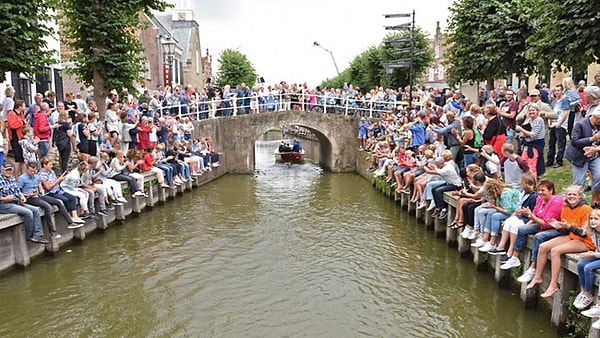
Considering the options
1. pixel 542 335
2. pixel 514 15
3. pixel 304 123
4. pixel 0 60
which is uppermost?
pixel 514 15

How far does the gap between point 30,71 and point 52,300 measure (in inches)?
234

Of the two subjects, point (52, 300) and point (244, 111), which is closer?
point (52, 300)

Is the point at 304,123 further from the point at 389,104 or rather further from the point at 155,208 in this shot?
the point at 155,208

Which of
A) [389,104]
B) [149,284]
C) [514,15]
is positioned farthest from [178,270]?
[389,104]

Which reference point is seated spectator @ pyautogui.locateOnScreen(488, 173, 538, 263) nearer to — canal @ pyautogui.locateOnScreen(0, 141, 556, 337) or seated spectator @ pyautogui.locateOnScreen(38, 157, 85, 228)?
canal @ pyautogui.locateOnScreen(0, 141, 556, 337)

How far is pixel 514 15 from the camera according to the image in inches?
591

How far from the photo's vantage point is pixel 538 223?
6613mm

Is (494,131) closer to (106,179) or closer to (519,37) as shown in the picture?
(519,37)

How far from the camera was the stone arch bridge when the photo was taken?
23.0 meters

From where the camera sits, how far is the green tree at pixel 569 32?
9344mm

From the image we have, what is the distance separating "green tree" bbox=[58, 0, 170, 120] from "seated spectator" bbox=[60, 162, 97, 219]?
5105 millimetres

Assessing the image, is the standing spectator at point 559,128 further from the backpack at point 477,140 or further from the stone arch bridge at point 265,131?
the stone arch bridge at point 265,131

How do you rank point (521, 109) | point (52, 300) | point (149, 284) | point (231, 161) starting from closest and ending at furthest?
point (52, 300)
point (149, 284)
point (521, 109)
point (231, 161)

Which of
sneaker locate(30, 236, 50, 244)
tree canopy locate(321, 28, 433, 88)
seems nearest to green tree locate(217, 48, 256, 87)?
tree canopy locate(321, 28, 433, 88)
